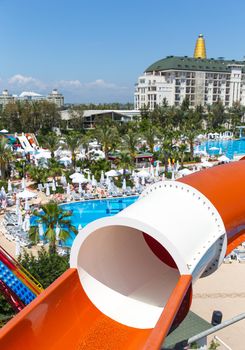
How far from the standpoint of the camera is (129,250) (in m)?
7.68

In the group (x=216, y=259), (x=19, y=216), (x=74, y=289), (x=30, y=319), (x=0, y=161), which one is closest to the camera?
(x=30, y=319)

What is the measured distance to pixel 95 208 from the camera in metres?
25.7

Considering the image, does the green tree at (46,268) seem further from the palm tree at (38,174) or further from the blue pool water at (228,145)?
the blue pool water at (228,145)

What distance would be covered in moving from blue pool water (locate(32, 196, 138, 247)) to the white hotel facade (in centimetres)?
6353

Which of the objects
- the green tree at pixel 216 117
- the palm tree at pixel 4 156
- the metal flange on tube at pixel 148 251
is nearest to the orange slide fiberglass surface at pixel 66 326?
the metal flange on tube at pixel 148 251

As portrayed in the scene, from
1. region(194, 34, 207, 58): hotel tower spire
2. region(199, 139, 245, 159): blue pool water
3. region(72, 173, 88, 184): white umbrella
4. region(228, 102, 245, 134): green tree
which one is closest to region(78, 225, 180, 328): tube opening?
region(72, 173, 88, 184): white umbrella

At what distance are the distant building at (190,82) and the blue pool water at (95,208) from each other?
208 ft

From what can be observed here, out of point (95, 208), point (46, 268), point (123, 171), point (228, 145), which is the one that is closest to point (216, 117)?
point (228, 145)

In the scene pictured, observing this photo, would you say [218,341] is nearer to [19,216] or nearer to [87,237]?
[87,237]

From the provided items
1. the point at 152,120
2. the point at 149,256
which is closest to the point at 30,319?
the point at 149,256

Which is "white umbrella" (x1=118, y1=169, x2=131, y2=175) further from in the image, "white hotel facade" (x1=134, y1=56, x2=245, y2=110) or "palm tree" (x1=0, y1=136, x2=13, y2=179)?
"white hotel facade" (x1=134, y1=56, x2=245, y2=110)

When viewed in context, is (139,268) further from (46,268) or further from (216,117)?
(216,117)

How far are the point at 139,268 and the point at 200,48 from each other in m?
125

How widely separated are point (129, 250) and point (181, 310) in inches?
86.0
